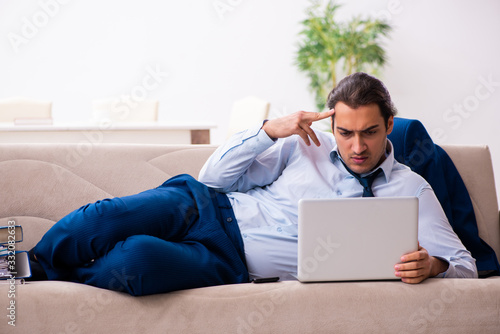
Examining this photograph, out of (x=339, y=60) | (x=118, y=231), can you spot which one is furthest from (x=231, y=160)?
(x=339, y=60)

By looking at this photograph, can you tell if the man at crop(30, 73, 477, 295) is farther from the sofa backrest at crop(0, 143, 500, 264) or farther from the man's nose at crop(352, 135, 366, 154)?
the sofa backrest at crop(0, 143, 500, 264)

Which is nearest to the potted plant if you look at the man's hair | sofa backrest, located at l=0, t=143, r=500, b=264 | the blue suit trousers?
A: sofa backrest, located at l=0, t=143, r=500, b=264

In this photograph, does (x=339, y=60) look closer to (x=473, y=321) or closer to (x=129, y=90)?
(x=129, y=90)

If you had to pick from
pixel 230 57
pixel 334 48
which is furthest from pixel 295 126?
pixel 230 57

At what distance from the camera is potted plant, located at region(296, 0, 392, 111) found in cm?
510

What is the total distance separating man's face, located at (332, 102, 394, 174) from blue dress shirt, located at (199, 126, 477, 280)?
0.25ft

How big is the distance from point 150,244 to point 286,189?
0.55m

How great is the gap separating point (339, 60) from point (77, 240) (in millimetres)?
4427

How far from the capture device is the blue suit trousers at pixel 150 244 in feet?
4.55

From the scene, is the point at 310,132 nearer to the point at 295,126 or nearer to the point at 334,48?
the point at 295,126

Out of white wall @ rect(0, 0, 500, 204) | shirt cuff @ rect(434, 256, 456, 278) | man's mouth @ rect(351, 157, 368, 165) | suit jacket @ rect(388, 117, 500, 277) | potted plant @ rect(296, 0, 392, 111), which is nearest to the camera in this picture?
shirt cuff @ rect(434, 256, 456, 278)

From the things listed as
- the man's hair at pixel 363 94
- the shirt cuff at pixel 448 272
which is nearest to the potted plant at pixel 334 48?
the man's hair at pixel 363 94

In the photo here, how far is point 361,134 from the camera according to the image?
1628mm

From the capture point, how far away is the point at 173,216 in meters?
1.64
